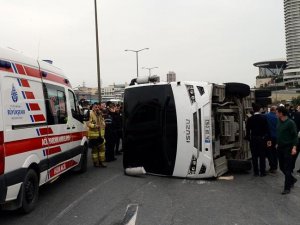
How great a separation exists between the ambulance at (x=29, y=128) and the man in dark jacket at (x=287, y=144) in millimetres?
4180

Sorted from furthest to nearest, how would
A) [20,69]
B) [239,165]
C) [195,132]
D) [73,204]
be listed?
[239,165] → [195,132] → [73,204] → [20,69]

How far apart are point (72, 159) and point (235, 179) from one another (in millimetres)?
3551

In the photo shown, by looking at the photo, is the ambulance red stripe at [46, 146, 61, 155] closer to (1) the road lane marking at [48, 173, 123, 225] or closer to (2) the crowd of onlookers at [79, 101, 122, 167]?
(1) the road lane marking at [48, 173, 123, 225]

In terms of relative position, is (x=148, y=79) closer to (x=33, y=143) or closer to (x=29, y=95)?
(x=29, y=95)

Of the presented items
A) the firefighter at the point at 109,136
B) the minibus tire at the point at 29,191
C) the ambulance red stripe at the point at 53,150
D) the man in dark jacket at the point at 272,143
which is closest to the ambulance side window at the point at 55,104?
the ambulance red stripe at the point at 53,150

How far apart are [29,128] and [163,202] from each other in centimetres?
247

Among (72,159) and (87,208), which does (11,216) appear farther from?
(72,159)

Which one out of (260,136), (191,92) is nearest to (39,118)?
(191,92)

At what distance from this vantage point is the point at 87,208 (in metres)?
6.51

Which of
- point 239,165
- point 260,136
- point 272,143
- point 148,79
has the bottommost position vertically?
point 239,165

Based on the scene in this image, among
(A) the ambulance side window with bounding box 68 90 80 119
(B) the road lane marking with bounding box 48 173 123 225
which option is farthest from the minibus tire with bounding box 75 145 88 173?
(B) the road lane marking with bounding box 48 173 123 225

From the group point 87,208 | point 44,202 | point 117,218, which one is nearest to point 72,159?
point 44,202

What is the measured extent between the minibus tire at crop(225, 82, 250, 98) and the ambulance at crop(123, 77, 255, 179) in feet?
0.71

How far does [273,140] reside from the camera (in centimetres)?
1020
